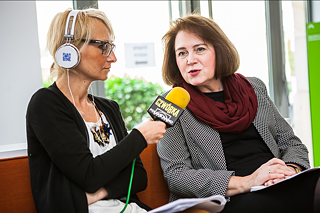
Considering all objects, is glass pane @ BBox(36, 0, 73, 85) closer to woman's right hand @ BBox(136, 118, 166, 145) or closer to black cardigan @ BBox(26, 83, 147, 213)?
black cardigan @ BBox(26, 83, 147, 213)

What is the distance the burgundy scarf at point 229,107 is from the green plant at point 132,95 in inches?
56.6

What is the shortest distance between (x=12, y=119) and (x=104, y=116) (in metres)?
1.14

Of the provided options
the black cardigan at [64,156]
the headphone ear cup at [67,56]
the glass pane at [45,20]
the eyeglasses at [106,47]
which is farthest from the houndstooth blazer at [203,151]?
the glass pane at [45,20]

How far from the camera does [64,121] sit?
3.83 feet

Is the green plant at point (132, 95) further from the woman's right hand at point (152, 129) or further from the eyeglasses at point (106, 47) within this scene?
the woman's right hand at point (152, 129)

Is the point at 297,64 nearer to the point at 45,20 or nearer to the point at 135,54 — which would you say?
the point at 135,54

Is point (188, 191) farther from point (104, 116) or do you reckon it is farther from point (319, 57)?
point (319, 57)

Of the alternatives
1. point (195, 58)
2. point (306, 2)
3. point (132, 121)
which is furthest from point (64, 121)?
point (306, 2)

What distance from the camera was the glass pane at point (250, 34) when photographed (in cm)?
379

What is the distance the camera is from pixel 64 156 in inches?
44.0

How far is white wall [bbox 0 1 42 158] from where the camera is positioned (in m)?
2.21

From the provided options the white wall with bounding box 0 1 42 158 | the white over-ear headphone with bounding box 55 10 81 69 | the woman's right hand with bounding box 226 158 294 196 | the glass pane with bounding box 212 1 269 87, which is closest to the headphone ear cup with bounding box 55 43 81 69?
the white over-ear headphone with bounding box 55 10 81 69

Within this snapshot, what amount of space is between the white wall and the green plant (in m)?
0.93

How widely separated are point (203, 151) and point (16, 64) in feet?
5.24
